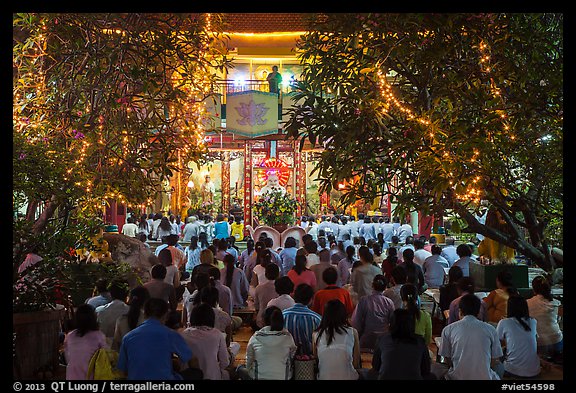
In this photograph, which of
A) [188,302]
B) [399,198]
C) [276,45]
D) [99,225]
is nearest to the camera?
[399,198]

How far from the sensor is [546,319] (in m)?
5.88

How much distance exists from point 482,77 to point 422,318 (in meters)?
2.20

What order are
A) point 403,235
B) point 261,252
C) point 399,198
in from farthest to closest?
point 403,235, point 261,252, point 399,198

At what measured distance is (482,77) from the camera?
198 inches

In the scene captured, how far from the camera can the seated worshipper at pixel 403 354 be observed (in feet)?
13.9

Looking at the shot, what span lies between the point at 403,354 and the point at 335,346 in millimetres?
627

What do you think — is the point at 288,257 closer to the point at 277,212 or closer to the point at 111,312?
the point at 111,312

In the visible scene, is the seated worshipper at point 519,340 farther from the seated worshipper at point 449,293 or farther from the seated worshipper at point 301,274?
the seated worshipper at point 301,274

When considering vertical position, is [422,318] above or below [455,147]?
below

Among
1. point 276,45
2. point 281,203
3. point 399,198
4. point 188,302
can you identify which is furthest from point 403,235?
point 399,198

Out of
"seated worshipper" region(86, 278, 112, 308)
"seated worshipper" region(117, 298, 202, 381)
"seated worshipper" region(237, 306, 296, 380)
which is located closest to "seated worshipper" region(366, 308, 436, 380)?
"seated worshipper" region(237, 306, 296, 380)

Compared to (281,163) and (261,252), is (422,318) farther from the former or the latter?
(281,163)

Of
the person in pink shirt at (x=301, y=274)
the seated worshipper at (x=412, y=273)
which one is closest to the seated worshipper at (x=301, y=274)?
the person in pink shirt at (x=301, y=274)

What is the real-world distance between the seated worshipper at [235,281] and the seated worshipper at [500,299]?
309 cm
